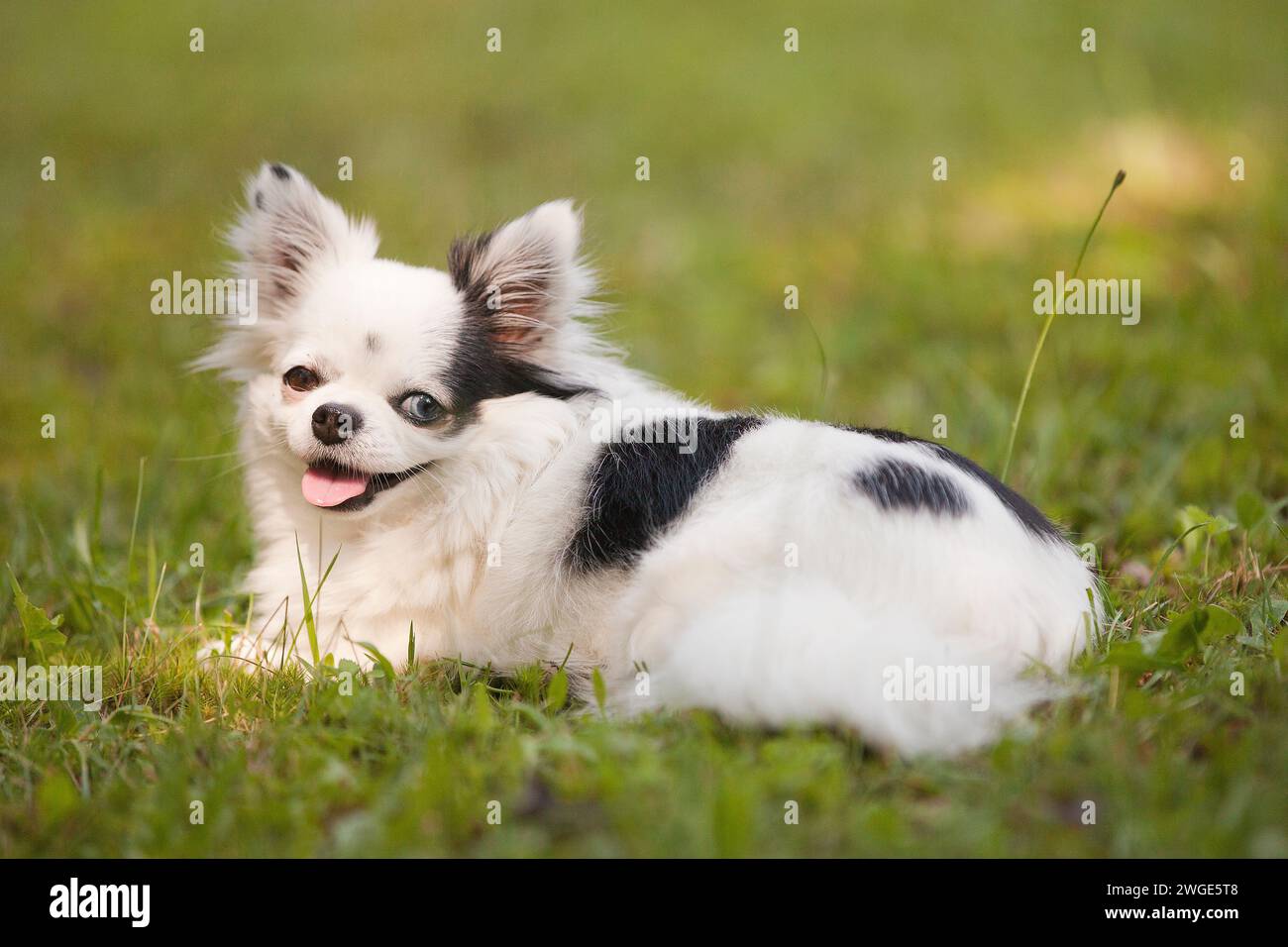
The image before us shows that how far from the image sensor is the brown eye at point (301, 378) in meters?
3.17

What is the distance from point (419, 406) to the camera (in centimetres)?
311

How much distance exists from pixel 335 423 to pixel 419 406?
0.25 m

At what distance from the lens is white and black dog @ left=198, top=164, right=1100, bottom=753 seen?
8.32 ft

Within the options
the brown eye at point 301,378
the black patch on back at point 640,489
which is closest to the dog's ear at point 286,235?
the brown eye at point 301,378

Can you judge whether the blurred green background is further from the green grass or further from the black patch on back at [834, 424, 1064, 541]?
the black patch on back at [834, 424, 1064, 541]

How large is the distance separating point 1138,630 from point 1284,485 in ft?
5.18

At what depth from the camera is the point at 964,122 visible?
29.5 feet

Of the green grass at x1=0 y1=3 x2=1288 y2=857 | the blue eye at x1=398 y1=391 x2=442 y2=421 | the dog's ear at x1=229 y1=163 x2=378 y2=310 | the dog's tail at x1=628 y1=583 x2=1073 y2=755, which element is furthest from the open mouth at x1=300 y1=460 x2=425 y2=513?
the dog's tail at x1=628 y1=583 x2=1073 y2=755

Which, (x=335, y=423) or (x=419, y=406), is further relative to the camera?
(x=419, y=406)

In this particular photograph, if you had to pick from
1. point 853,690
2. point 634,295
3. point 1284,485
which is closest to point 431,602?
point 853,690

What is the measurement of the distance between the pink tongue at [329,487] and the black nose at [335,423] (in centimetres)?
19

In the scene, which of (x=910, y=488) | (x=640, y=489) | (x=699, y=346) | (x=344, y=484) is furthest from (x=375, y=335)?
(x=699, y=346)

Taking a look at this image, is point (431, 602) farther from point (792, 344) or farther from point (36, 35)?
point (36, 35)

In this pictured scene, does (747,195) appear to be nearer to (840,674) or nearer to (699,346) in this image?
(699,346)
